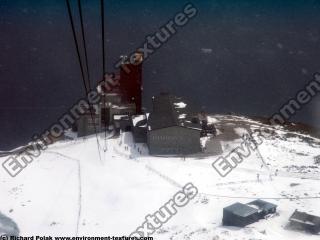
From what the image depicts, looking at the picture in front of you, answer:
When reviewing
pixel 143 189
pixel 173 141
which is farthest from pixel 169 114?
pixel 143 189

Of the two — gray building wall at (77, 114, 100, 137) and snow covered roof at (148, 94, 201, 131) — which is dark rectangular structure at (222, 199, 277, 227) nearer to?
snow covered roof at (148, 94, 201, 131)

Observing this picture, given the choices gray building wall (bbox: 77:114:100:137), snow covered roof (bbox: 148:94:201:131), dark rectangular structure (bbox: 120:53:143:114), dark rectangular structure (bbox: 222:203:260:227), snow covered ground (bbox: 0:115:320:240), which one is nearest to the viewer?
dark rectangular structure (bbox: 222:203:260:227)

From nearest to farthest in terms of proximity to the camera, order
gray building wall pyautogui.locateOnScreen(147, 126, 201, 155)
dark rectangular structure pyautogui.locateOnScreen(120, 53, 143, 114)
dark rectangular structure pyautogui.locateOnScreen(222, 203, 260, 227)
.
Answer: dark rectangular structure pyautogui.locateOnScreen(222, 203, 260, 227) → gray building wall pyautogui.locateOnScreen(147, 126, 201, 155) → dark rectangular structure pyautogui.locateOnScreen(120, 53, 143, 114)

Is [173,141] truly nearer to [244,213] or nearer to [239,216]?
[244,213]

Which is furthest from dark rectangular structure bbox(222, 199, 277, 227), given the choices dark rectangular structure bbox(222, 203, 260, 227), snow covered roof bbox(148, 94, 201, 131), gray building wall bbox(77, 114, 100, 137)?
gray building wall bbox(77, 114, 100, 137)

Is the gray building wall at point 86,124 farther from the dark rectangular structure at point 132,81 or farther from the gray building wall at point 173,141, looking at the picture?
the gray building wall at point 173,141

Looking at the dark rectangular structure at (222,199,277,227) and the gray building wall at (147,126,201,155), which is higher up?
the gray building wall at (147,126,201,155)

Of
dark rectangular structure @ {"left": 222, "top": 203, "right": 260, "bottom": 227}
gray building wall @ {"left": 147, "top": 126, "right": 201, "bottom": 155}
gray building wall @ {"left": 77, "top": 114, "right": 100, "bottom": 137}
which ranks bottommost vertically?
dark rectangular structure @ {"left": 222, "top": 203, "right": 260, "bottom": 227}

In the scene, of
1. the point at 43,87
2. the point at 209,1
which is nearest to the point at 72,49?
the point at 43,87
